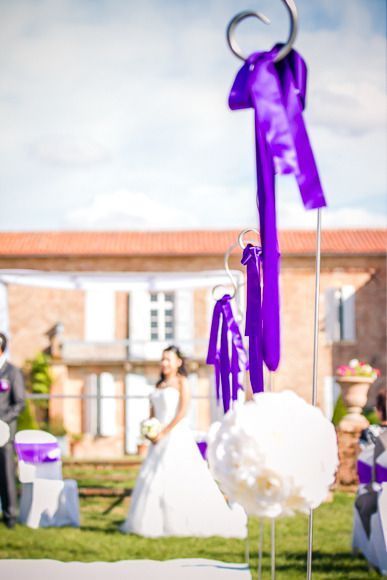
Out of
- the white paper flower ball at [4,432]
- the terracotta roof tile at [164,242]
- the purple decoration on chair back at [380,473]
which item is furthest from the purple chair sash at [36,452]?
the terracotta roof tile at [164,242]

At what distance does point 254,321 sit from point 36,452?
4835 mm

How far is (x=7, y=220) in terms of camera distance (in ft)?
71.8

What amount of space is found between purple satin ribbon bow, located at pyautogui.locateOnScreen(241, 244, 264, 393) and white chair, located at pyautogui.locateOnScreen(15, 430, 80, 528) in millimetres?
4662

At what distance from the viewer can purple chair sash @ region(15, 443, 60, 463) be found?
7605 millimetres

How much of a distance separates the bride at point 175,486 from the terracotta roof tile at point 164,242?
13.2 m

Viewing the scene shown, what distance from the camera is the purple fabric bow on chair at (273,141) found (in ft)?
7.86

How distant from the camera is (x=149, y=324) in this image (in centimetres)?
2052

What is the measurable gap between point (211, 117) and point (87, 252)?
205 inches

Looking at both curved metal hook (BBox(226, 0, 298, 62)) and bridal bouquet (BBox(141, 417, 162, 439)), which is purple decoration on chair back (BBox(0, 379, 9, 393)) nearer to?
bridal bouquet (BBox(141, 417, 162, 439))

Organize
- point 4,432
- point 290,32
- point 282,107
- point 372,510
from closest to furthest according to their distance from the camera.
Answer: point 290,32, point 282,107, point 372,510, point 4,432

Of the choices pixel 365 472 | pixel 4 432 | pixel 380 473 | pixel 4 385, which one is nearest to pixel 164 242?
pixel 4 385

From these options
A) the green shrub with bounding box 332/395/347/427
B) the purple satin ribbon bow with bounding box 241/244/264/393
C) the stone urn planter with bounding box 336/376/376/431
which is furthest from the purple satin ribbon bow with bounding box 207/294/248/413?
the green shrub with bounding box 332/395/347/427

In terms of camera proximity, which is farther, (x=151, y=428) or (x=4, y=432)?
(x=151, y=428)

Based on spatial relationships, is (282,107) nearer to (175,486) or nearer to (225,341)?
(225,341)
